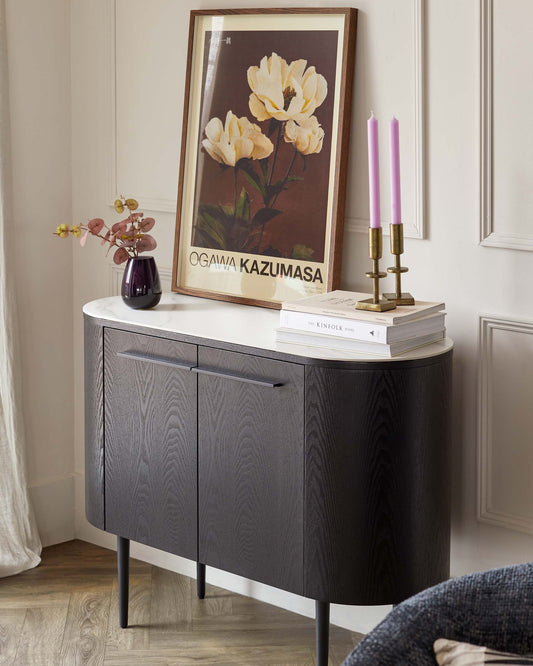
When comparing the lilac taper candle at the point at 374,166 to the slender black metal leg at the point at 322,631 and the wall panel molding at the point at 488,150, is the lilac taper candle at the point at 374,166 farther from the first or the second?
the slender black metal leg at the point at 322,631

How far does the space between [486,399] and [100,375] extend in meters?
0.98

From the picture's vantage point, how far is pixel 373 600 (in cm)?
214

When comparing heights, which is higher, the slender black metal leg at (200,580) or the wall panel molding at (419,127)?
the wall panel molding at (419,127)

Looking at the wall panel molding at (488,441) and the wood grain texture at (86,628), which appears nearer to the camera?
the wall panel molding at (488,441)

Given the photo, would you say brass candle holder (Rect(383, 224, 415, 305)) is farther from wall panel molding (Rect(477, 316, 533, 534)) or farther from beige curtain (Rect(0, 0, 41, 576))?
beige curtain (Rect(0, 0, 41, 576))

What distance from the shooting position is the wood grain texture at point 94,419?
101 inches

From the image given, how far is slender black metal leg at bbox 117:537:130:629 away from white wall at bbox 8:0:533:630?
0.35 metres

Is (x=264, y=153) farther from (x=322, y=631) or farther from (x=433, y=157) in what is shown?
(x=322, y=631)

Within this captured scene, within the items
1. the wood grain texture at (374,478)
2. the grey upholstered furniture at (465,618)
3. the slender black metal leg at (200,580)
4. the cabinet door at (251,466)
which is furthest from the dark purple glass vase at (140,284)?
the grey upholstered furniture at (465,618)

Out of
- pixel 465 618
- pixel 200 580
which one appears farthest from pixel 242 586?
pixel 465 618

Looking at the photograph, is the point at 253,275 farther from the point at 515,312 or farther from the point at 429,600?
the point at 429,600

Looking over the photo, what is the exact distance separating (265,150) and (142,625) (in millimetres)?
1354

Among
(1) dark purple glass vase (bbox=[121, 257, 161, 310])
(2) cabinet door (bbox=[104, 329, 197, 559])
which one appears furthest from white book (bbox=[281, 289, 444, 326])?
(1) dark purple glass vase (bbox=[121, 257, 161, 310])

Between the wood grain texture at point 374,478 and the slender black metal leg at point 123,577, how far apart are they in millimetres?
688
